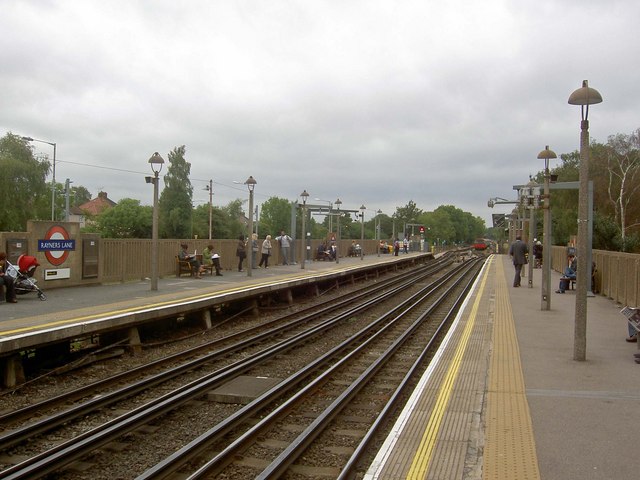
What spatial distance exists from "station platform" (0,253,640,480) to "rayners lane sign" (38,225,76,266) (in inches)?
79.1

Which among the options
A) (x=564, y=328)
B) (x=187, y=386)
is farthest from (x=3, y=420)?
(x=564, y=328)

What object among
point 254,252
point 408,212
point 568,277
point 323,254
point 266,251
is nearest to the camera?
point 568,277

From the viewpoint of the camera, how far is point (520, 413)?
593 cm

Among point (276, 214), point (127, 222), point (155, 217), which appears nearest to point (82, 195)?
point (276, 214)

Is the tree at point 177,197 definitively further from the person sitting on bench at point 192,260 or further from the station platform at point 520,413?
the station platform at point 520,413

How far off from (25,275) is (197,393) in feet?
25.4

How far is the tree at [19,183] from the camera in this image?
46438mm

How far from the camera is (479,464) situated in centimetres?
471

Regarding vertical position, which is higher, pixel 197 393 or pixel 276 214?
pixel 276 214

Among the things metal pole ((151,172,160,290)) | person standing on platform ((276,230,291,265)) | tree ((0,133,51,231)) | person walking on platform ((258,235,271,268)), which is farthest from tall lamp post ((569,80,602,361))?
tree ((0,133,51,231))

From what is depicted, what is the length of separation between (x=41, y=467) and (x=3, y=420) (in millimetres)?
1839

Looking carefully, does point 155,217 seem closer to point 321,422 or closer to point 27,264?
point 27,264

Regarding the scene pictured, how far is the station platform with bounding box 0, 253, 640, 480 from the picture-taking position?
4641mm

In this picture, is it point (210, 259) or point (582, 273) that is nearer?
point (582, 273)
